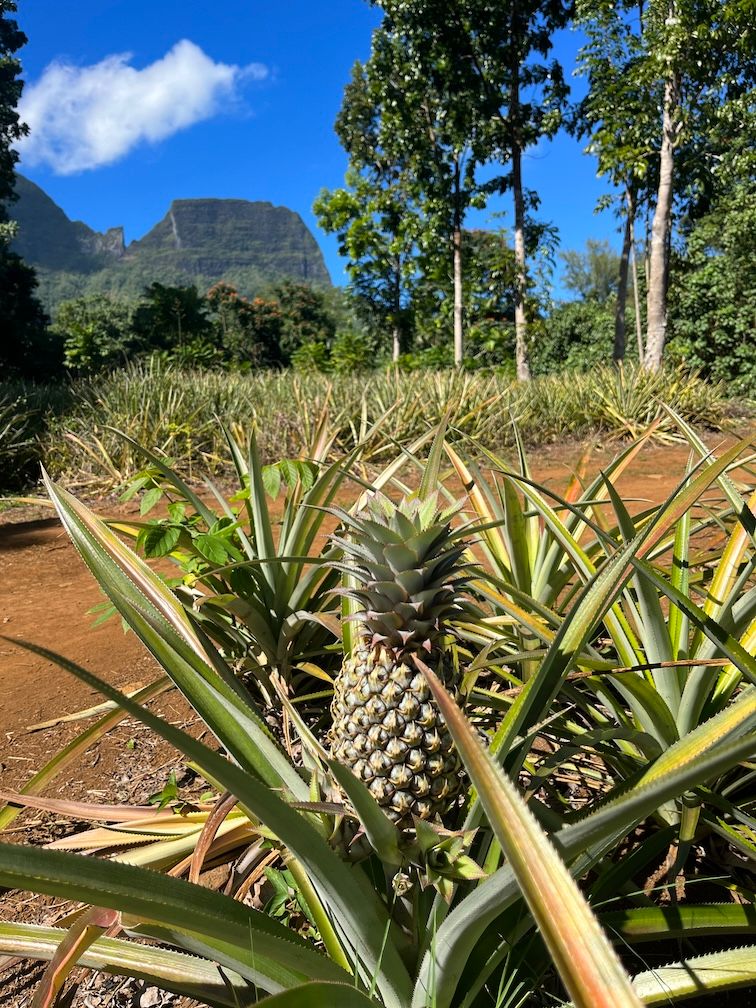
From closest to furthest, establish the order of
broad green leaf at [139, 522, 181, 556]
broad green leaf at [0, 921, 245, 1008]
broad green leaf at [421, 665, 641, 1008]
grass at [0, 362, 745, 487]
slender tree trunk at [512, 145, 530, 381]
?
1. broad green leaf at [421, 665, 641, 1008]
2. broad green leaf at [0, 921, 245, 1008]
3. broad green leaf at [139, 522, 181, 556]
4. grass at [0, 362, 745, 487]
5. slender tree trunk at [512, 145, 530, 381]

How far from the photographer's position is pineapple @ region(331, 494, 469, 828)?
99 centimetres

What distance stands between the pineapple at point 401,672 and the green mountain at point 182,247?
352ft

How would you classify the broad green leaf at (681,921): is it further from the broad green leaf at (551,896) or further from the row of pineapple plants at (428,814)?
the broad green leaf at (551,896)

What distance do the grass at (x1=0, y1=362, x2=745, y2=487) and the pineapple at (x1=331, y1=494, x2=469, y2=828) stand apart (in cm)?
590

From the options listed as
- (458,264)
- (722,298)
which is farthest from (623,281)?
(458,264)

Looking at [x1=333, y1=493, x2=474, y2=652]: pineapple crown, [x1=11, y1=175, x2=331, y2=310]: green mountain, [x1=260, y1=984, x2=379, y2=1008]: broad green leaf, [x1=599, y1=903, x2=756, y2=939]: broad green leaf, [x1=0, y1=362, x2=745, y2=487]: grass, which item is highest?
[x1=11, y1=175, x2=331, y2=310]: green mountain

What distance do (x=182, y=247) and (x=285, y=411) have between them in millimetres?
169856

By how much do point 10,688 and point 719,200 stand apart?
1913 cm

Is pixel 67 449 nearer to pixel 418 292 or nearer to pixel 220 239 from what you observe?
pixel 418 292

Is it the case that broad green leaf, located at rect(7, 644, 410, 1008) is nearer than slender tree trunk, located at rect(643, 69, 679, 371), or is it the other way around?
broad green leaf, located at rect(7, 644, 410, 1008)

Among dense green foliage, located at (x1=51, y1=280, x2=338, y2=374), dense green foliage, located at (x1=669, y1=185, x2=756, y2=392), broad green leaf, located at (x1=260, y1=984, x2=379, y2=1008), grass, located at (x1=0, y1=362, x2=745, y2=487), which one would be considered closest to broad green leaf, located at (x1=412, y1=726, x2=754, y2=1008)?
broad green leaf, located at (x1=260, y1=984, x2=379, y2=1008)

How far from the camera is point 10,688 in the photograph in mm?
2543

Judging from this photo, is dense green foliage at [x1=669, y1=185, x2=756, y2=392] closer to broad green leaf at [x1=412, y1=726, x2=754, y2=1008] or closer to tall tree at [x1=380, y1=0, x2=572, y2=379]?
tall tree at [x1=380, y1=0, x2=572, y2=379]

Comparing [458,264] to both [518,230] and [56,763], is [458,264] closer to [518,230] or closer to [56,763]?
[518,230]
